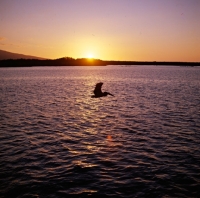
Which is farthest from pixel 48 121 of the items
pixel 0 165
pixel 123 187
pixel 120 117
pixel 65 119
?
pixel 123 187

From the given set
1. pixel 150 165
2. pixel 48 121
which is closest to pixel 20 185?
pixel 150 165

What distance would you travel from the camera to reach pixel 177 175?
1155cm

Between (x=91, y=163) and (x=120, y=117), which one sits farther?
(x=120, y=117)

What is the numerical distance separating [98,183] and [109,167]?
1.76m

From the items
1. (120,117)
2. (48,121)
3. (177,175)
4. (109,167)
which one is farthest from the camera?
(120,117)

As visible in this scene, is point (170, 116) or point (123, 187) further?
point (170, 116)

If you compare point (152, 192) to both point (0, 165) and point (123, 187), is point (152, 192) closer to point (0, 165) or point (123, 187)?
point (123, 187)

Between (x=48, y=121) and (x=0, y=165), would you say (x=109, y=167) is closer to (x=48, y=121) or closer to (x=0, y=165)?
(x=0, y=165)

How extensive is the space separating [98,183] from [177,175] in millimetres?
4138

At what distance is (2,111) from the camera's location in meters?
27.4

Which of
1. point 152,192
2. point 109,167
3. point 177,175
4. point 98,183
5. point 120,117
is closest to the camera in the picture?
point 152,192

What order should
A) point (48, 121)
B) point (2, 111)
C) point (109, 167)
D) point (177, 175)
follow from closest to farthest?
point (177, 175) < point (109, 167) < point (48, 121) < point (2, 111)

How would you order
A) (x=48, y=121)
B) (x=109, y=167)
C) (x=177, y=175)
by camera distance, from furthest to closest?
(x=48, y=121) → (x=109, y=167) → (x=177, y=175)

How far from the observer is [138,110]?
28.6 meters
